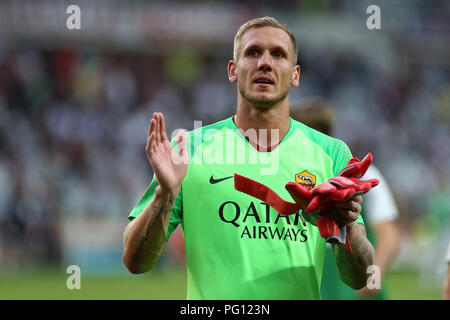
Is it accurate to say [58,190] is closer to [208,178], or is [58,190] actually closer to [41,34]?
[41,34]

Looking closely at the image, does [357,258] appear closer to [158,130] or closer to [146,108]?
[158,130]

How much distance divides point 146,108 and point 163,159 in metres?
18.7

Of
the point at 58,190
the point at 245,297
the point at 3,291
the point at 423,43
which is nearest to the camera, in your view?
the point at 245,297

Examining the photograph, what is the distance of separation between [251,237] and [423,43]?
2577 cm

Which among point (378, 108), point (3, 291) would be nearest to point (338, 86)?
point (378, 108)

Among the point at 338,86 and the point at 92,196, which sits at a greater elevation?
the point at 338,86

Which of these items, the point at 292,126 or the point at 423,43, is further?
the point at 423,43

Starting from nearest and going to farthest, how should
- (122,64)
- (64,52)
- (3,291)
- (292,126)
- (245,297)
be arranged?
(245,297), (292,126), (3,291), (64,52), (122,64)

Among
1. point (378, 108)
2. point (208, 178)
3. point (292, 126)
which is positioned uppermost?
point (378, 108)

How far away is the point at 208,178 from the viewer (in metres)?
3.71

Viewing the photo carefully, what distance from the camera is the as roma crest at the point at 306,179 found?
12.1 ft
